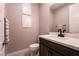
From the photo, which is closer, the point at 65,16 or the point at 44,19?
the point at 65,16

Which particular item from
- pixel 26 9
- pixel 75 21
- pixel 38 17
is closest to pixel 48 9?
pixel 38 17

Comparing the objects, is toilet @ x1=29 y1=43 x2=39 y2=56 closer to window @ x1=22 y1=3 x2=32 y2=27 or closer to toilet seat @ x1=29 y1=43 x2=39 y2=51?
toilet seat @ x1=29 y1=43 x2=39 y2=51

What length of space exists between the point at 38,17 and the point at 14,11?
2.00 feet

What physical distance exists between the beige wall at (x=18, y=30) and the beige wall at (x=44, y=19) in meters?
0.11

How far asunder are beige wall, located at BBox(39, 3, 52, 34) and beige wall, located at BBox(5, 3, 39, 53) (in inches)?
4.3

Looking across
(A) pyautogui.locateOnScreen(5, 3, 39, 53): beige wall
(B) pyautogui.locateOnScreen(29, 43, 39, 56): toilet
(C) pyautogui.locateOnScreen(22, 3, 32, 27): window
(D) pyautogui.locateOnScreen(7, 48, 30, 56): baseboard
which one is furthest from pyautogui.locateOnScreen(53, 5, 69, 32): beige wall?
(D) pyautogui.locateOnScreen(7, 48, 30, 56): baseboard

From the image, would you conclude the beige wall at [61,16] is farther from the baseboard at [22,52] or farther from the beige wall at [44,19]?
the baseboard at [22,52]

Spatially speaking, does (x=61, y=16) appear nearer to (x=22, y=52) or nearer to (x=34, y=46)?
(x=34, y=46)

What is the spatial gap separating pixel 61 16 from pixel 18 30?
1117 mm

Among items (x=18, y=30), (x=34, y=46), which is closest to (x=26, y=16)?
(x=18, y=30)

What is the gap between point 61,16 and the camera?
6.79 feet

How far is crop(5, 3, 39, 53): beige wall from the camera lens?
201cm

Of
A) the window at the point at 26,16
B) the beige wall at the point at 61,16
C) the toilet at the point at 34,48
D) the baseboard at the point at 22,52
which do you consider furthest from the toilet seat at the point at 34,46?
the beige wall at the point at 61,16

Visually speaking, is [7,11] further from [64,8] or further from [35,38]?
[64,8]
